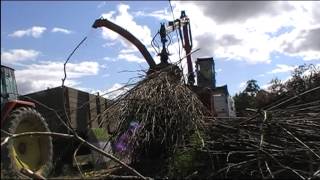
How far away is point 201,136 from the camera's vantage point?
754 centimetres

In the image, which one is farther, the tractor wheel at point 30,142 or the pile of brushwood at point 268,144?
the tractor wheel at point 30,142

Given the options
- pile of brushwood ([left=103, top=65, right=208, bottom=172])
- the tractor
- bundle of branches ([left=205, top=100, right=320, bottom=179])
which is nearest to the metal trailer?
the tractor

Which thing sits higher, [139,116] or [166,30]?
[166,30]

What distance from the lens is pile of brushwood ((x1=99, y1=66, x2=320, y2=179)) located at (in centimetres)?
677

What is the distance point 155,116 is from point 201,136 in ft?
2.63

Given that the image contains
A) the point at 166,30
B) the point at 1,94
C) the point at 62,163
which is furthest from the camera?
the point at 166,30

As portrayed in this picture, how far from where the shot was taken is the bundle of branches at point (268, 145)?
6.66 metres

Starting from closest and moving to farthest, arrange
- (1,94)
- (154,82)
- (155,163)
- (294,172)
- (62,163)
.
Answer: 1. (294,172)
2. (155,163)
3. (154,82)
4. (1,94)
5. (62,163)

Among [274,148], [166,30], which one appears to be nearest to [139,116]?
[274,148]

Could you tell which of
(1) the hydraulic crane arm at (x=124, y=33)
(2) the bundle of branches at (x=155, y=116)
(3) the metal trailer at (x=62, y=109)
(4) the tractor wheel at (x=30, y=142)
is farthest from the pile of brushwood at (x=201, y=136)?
(1) the hydraulic crane arm at (x=124, y=33)

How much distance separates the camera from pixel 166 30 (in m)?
13.1

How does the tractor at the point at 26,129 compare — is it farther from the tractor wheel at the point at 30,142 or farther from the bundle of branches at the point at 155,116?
the bundle of branches at the point at 155,116

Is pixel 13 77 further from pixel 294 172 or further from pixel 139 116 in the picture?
pixel 294 172

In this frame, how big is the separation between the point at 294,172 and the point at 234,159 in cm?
82
